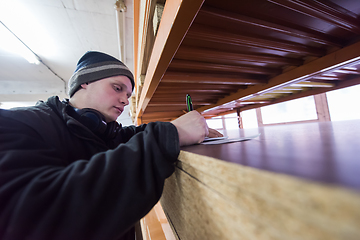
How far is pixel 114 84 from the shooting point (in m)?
1.06

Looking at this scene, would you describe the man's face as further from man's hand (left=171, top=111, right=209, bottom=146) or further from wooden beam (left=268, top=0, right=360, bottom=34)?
wooden beam (left=268, top=0, right=360, bottom=34)

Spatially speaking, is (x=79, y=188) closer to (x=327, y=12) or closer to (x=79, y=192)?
(x=79, y=192)

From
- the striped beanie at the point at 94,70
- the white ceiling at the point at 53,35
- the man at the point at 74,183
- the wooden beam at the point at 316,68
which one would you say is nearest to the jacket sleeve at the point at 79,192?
the man at the point at 74,183

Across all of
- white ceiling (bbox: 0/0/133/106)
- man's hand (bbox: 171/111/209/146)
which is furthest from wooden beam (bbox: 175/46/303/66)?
white ceiling (bbox: 0/0/133/106)

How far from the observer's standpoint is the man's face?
3.22 ft

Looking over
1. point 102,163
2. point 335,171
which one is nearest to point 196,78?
point 102,163

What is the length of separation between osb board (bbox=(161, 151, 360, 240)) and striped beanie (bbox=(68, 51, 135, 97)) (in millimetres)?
973

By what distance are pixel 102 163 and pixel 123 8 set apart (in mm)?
2581

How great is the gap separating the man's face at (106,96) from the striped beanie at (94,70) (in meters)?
0.03

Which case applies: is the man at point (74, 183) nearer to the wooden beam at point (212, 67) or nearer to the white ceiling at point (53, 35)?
the wooden beam at point (212, 67)

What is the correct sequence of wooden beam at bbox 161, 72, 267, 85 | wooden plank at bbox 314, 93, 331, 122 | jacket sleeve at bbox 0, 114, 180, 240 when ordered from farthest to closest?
wooden plank at bbox 314, 93, 331, 122
wooden beam at bbox 161, 72, 267, 85
jacket sleeve at bbox 0, 114, 180, 240

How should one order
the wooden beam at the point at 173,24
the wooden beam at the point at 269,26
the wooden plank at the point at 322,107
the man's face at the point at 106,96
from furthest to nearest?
the wooden plank at the point at 322,107, the man's face at the point at 106,96, the wooden beam at the point at 269,26, the wooden beam at the point at 173,24

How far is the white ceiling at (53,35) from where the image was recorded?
7.60 feet

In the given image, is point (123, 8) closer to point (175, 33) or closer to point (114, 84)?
point (114, 84)
